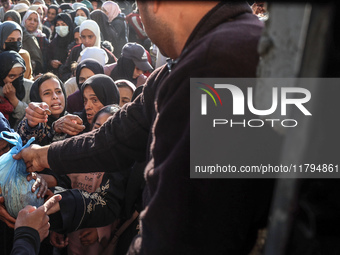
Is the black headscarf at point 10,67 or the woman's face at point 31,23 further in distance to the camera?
the woman's face at point 31,23

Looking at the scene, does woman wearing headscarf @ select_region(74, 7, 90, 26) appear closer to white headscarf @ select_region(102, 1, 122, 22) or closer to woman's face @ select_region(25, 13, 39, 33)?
white headscarf @ select_region(102, 1, 122, 22)

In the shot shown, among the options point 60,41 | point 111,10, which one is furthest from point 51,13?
point 60,41

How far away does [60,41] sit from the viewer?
761 centimetres

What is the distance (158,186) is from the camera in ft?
3.30

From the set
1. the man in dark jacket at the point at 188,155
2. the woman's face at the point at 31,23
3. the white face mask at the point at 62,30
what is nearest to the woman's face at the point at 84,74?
the woman's face at the point at 31,23

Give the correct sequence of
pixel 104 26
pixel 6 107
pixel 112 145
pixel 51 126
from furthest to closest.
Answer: pixel 104 26 → pixel 6 107 → pixel 51 126 → pixel 112 145

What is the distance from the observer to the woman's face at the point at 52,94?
11.3ft

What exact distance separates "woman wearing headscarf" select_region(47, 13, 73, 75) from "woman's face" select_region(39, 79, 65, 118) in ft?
12.4

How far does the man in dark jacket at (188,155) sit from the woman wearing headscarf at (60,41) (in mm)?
6480

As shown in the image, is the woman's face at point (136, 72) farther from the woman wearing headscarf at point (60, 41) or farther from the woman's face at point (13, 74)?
the woman wearing headscarf at point (60, 41)

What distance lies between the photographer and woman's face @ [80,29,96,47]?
6.35 meters

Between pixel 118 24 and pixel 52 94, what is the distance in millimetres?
5272

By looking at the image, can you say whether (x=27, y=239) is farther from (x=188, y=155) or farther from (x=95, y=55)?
(x=95, y=55)

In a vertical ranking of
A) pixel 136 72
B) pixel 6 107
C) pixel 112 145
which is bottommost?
pixel 136 72
